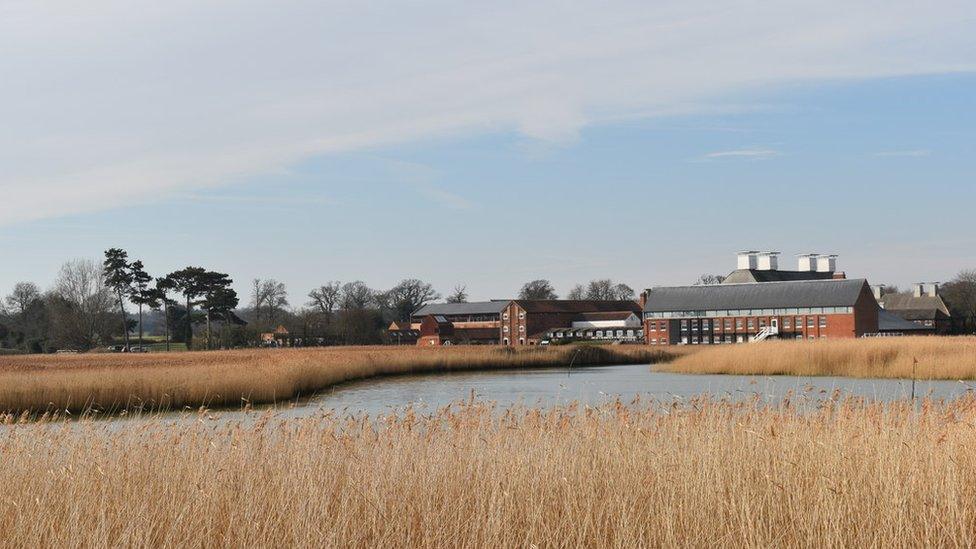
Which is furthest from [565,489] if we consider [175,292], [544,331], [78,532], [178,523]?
[544,331]

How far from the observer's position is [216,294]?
77500mm

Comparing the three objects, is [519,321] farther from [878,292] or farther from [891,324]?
[878,292]

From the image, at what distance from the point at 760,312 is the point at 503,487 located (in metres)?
76.2

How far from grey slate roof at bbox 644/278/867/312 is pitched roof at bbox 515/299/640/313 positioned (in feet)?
39.4

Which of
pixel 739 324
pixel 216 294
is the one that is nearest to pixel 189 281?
pixel 216 294

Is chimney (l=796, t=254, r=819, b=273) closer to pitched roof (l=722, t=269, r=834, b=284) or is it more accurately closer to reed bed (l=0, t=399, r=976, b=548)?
pitched roof (l=722, t=269, r=834, b=284)

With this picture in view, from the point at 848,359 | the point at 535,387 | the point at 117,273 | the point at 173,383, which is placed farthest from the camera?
the point at 117,273

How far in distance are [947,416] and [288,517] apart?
22.1 feet

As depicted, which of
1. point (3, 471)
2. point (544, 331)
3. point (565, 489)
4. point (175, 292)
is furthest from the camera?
point (544, 331)

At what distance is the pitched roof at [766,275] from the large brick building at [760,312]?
797 cm

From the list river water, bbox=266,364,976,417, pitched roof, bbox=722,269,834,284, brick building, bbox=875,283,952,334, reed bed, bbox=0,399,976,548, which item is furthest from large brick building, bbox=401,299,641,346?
reed bed, bbox=0,399,976,548

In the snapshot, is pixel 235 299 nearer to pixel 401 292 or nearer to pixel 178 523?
pixel 401 292

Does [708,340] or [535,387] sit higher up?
[535,387]

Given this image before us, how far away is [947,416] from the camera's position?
10086mm
